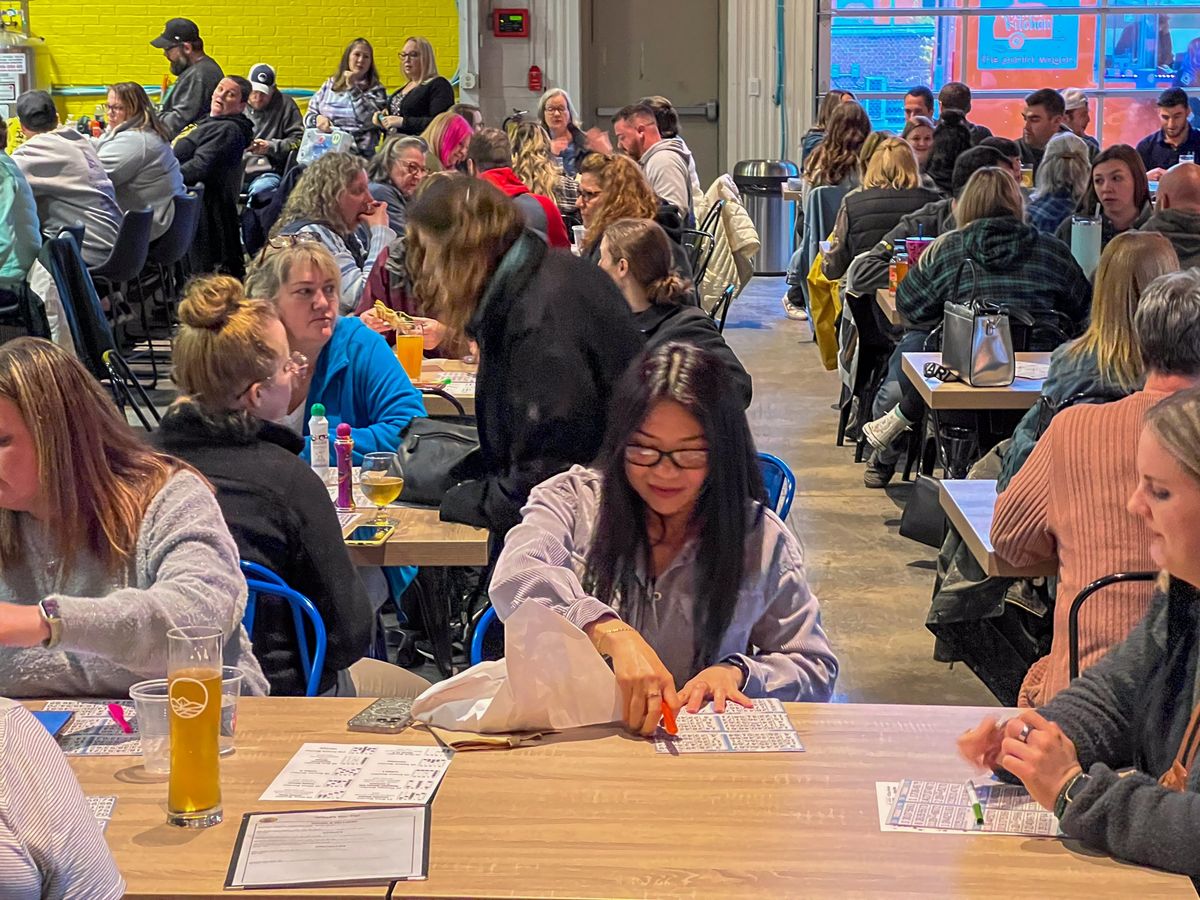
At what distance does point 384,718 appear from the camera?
2.06 metres

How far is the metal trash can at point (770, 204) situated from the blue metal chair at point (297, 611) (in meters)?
8.61

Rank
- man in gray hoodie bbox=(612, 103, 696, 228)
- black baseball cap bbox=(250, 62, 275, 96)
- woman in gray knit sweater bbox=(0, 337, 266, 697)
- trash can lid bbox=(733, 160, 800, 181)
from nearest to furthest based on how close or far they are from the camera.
Result: woman in gray knit sweater bbox=(0, 337, 266, 697), man in gray hoodie bbox=(612, 103, 696, 228), black baseball cap bbox=(250, 62, 275, 96), trash can lid bbox=(733, 160, 800, 181)

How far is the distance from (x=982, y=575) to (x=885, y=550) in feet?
6.77

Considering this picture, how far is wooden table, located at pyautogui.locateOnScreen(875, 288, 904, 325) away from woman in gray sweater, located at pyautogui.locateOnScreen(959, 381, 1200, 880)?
13.0 ft

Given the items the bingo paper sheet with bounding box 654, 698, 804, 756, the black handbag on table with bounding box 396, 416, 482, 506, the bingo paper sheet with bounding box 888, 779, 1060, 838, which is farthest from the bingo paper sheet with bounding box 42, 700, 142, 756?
the black handbag on table with bounding box 396, 416, 482, 506

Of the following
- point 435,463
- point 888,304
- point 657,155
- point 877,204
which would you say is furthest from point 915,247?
point 435,463

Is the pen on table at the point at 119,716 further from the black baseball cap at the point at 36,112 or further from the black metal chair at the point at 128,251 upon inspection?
the black baseball cap at the point at 36,112

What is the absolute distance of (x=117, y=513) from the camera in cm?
221

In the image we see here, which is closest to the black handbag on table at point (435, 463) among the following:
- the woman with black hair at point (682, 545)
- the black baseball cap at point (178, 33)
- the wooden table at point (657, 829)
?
the woman with black hair at point (682, 545)

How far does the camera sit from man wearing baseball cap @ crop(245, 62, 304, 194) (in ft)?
33.6

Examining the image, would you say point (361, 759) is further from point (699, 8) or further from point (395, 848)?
point (699, 8)

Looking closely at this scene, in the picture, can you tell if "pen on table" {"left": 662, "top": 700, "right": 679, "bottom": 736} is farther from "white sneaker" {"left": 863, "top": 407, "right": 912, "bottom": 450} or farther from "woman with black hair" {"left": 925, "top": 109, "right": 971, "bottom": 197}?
"woman with black hair" {"left": 925, "top": 109, "right": 971, "bottom": 197}

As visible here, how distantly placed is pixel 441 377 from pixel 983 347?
5.34 feet

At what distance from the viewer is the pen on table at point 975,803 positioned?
5.82 ft
